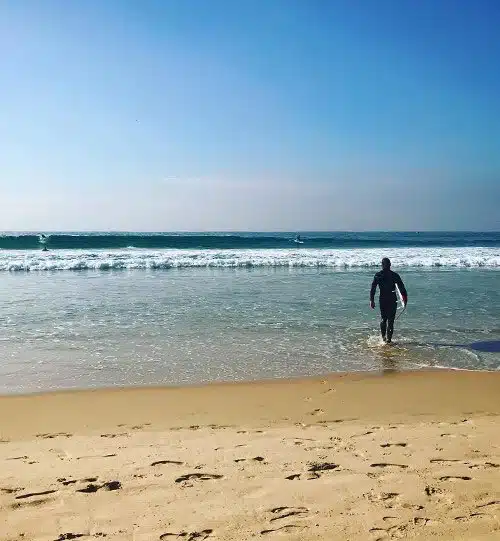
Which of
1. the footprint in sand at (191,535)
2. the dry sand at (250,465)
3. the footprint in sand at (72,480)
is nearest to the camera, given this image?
the footprint in sand at (191,535)

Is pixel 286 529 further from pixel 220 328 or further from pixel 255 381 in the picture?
pixel 220 328

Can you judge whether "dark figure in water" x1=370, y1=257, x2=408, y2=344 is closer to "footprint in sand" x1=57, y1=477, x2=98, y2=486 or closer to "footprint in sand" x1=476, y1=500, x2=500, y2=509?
"footprint in sand" x1=476, y1=500, x2=500, y2=509

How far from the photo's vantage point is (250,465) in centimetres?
403

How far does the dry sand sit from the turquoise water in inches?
51.0

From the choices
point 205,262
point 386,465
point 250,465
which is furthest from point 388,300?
point 205,262

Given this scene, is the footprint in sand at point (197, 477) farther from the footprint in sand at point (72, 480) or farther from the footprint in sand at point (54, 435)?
the footprint in sand at point (54, 435)

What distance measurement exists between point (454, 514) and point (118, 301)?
13041mm

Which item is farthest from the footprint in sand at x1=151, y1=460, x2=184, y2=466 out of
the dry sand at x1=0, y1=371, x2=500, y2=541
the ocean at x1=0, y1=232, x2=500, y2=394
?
the ocean at x1=0, y1=232, x2=500, y2=394

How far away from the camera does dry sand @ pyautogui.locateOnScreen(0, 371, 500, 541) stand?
10.2 ft

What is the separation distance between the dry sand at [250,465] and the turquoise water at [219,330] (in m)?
1.30

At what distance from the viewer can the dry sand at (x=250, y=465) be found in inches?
122

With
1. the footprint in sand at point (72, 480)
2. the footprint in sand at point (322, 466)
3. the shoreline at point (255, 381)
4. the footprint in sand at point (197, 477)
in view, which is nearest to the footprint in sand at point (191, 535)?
the footprint in sand at point (197, 477)

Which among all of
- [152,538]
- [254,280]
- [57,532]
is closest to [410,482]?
[152,538]

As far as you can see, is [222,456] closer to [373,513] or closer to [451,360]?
[373,513]
